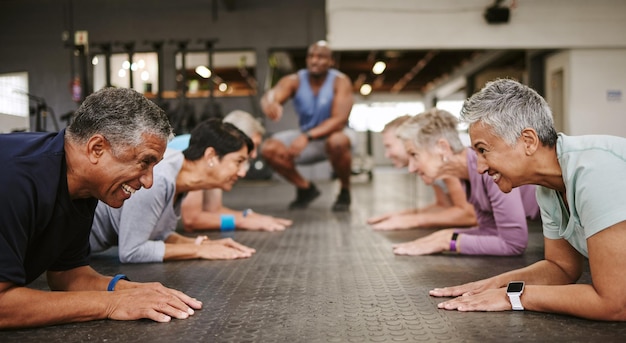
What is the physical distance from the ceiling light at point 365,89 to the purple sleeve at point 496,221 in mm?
16783

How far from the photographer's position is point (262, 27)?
9.39 m

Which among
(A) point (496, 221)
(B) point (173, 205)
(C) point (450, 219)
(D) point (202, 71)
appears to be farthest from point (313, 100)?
(D) point (202, 71)

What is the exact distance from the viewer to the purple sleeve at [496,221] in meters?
2.54

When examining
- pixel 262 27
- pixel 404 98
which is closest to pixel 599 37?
pixel 262 27

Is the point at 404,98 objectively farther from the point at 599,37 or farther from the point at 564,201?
the point at 564,201

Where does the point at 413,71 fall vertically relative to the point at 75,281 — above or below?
Answer: above

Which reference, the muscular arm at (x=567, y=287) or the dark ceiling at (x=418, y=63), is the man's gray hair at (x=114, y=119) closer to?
the muscular arm at (x=567, y=287)

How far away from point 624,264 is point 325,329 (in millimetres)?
810

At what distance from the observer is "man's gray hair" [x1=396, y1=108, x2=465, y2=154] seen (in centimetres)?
278

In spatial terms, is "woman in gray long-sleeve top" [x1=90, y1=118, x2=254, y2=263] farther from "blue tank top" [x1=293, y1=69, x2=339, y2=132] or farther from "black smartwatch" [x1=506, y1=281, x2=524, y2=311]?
"blue tank top" [x1=293, y1=69, x2=339, y2=132]

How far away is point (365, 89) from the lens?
20266 mm

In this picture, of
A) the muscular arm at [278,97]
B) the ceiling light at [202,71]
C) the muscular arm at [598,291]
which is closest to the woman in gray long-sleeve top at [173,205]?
the muscular arm at [598,291]

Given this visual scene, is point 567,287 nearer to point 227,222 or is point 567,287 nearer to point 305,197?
point 227,222

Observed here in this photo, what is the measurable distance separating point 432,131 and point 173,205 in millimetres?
1356
